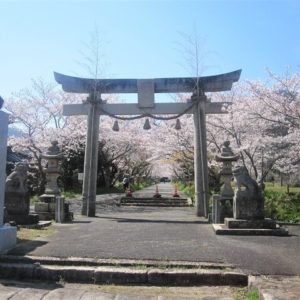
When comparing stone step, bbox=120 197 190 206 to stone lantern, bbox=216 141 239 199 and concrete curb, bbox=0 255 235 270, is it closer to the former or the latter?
stone lantern, bbox=216 141 239 199

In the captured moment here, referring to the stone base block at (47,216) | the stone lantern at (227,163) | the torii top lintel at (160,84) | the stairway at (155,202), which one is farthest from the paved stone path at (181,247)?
the stairway at (155,202)

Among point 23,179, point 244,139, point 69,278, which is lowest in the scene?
point 69,278

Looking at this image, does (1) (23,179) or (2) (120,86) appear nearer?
(1) (23,179)

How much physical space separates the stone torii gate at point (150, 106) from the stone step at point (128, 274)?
9.88 metres

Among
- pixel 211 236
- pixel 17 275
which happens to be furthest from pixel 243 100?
pixel 17 275

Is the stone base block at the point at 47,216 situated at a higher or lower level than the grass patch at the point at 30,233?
higher

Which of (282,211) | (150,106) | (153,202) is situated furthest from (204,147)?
(153,202)

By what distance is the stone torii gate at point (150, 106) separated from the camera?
55.4 feet

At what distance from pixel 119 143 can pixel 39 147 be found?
8874 mm

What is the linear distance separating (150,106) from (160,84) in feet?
3.29

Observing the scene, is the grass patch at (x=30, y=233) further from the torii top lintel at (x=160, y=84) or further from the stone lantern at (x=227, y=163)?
the torii top lintel at (x=160, y=84)

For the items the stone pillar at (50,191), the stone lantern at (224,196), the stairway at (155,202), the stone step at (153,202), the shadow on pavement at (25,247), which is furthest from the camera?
the stone step at (153,202)

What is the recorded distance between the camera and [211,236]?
10656mm

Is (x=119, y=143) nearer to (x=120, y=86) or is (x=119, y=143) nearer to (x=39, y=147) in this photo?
(x=39, y=147)
